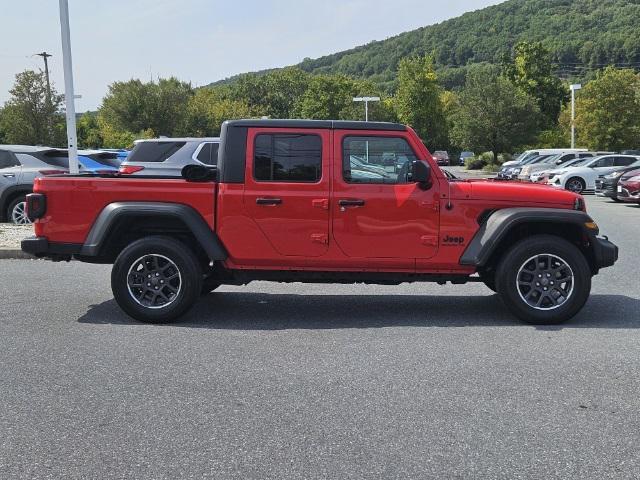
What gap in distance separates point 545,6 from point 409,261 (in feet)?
462

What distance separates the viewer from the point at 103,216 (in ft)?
21.1

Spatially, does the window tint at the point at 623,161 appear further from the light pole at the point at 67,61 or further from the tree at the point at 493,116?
the tree at the point at 493,116

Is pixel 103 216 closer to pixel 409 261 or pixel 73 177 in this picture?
pixel 73 177

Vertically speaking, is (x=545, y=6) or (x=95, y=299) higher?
(x=545, y=6)

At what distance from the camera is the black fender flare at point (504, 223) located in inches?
247

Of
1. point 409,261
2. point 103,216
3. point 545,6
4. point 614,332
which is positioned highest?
point 545,6

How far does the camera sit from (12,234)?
11867 mm

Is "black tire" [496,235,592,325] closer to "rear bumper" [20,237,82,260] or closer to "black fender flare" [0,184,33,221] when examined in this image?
"rear bumper" [20,237,82,260]

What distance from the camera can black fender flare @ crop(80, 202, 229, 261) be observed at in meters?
6.36

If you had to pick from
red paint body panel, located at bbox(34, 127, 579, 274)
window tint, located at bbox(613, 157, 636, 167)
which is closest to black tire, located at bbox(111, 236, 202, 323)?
red paint body panel, located at bbox(34, 127, 579, 274)

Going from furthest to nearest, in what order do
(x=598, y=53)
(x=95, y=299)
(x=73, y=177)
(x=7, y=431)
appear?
(x=598, y=53) < (x=95, y=299) < (x=73, y=177) < (x=7, y=431)

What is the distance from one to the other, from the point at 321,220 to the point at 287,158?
0.68 meters

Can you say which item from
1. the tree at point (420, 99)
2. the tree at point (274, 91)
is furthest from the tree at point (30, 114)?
the tree at point (274, 91)

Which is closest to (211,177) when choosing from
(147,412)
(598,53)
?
(147,412)
